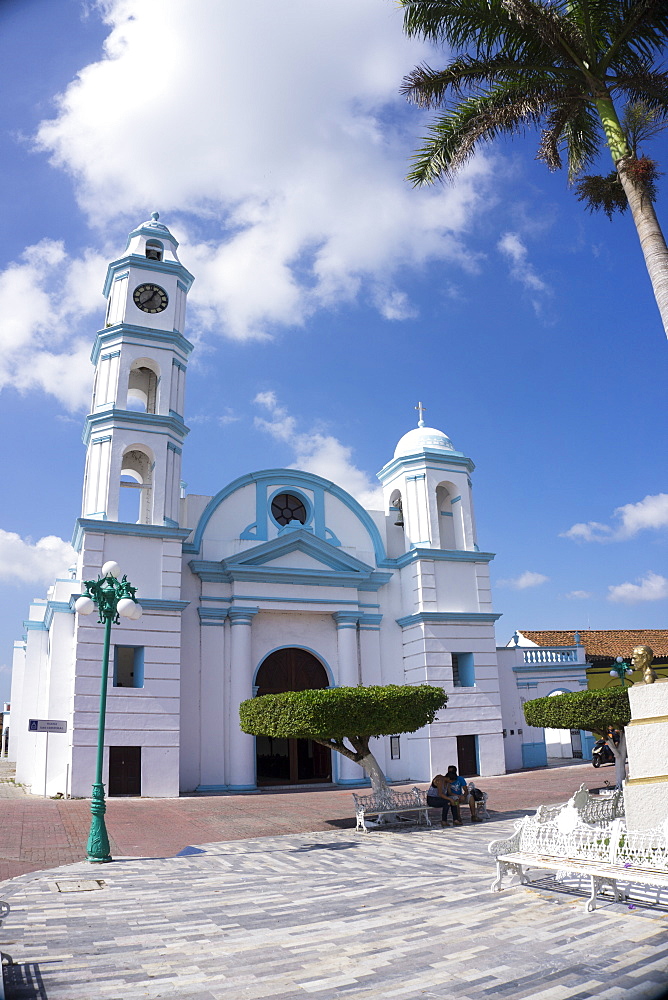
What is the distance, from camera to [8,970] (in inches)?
204

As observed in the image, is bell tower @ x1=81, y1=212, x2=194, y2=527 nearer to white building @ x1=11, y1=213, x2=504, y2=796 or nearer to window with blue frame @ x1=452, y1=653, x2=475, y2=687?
white building @ x1=11, y1=213, x2=504, y2=796

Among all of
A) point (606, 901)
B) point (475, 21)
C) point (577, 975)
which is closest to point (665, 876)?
point (606, 901)

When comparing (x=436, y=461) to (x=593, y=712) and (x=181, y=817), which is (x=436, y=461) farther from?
(x=181, y=817)

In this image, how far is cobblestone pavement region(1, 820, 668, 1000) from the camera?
4.83 metres

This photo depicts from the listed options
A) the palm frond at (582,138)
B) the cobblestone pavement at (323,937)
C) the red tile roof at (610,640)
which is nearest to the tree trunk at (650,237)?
the palm frond at (582,138)

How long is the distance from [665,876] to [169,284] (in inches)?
861

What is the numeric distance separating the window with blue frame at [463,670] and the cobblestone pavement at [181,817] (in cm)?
318

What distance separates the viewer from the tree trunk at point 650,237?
9875 millimetres

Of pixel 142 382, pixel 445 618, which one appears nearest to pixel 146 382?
pixel 142 382

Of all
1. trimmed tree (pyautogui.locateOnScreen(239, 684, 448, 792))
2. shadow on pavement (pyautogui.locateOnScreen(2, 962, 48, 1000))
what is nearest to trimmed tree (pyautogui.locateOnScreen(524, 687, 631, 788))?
trimmed tree (pyautogui.locateOnScreen(239, 684, 448, 792))

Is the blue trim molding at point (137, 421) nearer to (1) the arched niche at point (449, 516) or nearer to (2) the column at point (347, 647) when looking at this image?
(2) the column at point (347, 647)

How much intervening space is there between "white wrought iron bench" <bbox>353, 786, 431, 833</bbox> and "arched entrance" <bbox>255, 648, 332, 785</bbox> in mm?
8576

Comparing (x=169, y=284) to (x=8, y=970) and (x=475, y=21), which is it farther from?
(x=8, y=970)

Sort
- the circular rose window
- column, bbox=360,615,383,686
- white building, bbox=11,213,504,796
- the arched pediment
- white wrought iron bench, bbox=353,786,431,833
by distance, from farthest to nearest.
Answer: the circular rose window → column, bbox=360,615,383,686 → the arched pediment → white building, bbox=11,213,504,796 → white wrought iron bench, bbox=353,786,431,833
